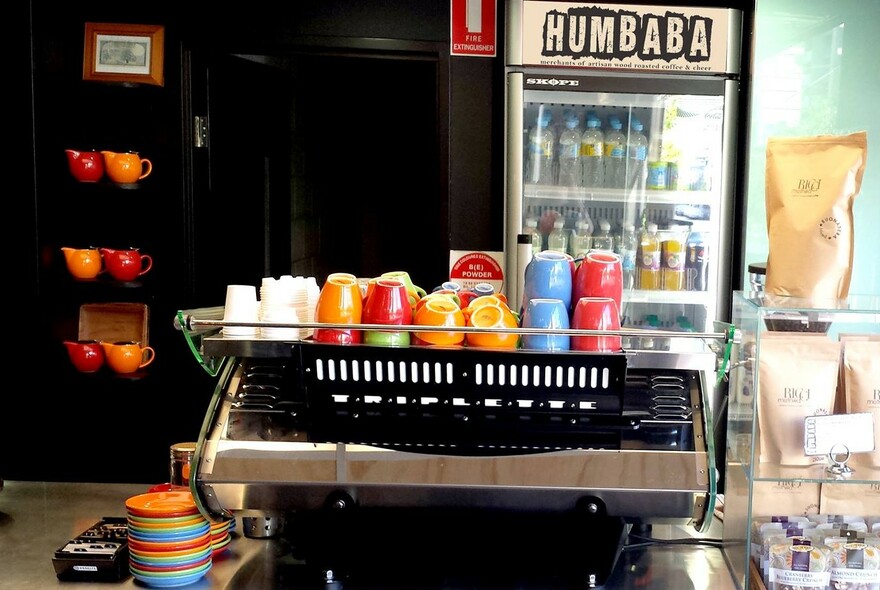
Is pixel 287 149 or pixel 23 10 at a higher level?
pixel 23 10

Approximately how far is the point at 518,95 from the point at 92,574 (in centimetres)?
250

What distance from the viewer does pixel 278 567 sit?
164 centimetres

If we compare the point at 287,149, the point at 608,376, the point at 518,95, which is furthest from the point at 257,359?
the point at 287,149

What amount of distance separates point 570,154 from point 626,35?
528mm

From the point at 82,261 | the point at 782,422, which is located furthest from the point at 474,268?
the point at 782,422

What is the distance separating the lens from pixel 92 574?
62.8 inches

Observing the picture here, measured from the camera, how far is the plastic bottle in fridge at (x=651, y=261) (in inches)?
152

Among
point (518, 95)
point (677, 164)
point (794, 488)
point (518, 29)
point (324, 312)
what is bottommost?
point (794, 488)

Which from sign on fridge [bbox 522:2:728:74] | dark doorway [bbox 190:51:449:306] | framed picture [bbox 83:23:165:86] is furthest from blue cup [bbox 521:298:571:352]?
dark doorway [bbox 190:51:449:306]

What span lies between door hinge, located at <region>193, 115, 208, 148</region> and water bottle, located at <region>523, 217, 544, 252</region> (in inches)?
54.5

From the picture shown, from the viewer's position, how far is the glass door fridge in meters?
3.60

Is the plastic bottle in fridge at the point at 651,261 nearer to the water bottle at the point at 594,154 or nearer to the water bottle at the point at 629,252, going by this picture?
the water bottle at the point at 629,252

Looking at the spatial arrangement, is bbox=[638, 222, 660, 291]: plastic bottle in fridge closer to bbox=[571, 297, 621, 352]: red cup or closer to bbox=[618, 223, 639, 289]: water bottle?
bbox=[618, 223, 639, 289]: water bottle

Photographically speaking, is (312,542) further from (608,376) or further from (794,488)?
(794,488)
